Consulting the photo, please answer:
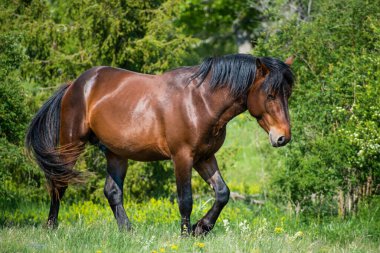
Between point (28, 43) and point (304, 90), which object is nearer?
point (304, 90)

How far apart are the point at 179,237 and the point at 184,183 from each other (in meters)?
0.72

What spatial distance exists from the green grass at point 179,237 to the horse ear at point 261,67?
158 centimetres

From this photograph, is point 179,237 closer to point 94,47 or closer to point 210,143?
point 210,143

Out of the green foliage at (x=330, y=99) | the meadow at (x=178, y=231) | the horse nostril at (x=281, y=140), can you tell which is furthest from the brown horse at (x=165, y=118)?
the green foliage at (x=330, y=99)

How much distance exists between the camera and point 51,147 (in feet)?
28.1

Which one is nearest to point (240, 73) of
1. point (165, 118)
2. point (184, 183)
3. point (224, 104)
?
point (224, 104)

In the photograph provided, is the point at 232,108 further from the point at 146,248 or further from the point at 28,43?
the point at 28,43

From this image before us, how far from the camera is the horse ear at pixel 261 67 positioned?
7191 millimetres

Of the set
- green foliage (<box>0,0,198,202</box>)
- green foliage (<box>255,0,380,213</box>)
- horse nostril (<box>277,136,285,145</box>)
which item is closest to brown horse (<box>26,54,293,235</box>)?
horse nostril (<box>277,136,285,145</box>)

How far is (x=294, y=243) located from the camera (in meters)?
7.14

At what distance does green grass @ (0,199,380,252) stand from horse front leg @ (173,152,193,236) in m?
0.16

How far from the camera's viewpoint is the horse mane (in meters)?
7.15

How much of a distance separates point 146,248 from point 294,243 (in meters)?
1.68

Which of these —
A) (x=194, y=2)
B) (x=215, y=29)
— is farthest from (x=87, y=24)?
(x=215, y=29)
